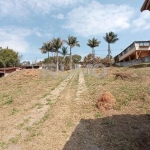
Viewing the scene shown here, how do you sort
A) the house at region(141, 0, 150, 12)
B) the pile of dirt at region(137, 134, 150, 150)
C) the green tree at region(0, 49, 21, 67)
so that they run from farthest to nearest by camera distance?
the green tree at region(0, 49, 21, 67) < the house at region(141, 0, 150, 12) < the pile of dirt at region(137, 134, 150, 150)

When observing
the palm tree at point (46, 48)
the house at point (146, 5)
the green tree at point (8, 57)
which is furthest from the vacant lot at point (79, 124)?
the green tree at point (8, 57)

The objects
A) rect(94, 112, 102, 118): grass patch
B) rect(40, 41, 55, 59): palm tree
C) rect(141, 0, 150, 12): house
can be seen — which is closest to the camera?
rect(141, 0, 150, 12): house

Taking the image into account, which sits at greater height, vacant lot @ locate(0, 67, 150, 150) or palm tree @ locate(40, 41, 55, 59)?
palm tree @ locate(40, 41, 55, 59)

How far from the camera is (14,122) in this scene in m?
7.38

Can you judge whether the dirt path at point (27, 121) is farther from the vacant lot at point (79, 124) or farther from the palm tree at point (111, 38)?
the palm tree at point (111, 38)

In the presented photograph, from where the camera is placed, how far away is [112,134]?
18.9ft

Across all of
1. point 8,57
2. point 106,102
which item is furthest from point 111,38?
point 106,102

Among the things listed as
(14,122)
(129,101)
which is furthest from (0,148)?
(129,101)

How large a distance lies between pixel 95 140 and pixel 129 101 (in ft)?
12.2

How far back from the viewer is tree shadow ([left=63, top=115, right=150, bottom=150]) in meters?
5.12

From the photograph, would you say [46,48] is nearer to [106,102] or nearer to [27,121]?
[106,102]

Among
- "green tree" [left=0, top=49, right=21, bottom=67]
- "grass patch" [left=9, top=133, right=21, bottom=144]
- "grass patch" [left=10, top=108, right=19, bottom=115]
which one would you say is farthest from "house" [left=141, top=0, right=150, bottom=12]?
"green tree" [left=0, top=49, right=21, bottom=67]

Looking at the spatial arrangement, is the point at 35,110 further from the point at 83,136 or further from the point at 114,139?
the point at 114,139

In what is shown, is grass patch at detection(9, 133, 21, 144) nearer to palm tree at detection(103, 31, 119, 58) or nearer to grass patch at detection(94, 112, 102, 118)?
grass patch at detection(94, 112, 102, 118)
